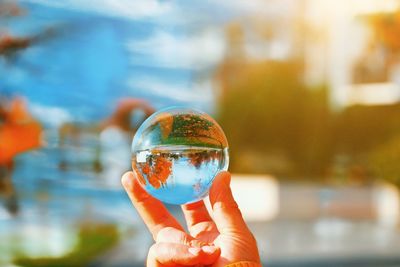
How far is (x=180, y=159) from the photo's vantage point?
45.6 inches

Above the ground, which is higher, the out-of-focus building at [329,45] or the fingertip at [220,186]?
the out-of-focus building at [329,45]

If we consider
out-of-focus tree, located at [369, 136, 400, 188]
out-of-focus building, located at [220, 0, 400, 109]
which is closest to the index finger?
out-of-focus tree, located at [369, 136, 400, 188]

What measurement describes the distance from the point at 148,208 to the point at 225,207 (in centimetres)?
13

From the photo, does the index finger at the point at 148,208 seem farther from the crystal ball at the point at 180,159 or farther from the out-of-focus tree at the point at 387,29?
the out-of-focus tree at the point at 387,29

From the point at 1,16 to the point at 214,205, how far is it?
7914mm

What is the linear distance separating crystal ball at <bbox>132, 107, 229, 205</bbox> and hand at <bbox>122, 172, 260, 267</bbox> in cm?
5

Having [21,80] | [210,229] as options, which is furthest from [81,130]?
[210,229]

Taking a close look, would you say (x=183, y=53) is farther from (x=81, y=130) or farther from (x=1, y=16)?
(x=1, y=16)

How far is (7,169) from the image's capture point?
8453mm

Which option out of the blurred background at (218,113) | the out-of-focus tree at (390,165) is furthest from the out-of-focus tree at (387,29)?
the out-of-focus tree at (390,165)

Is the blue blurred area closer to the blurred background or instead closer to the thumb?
the blurred background

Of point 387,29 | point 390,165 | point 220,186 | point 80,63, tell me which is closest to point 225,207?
point 220,186

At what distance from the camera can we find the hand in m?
1.01

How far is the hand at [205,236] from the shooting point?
1010 millimetres
